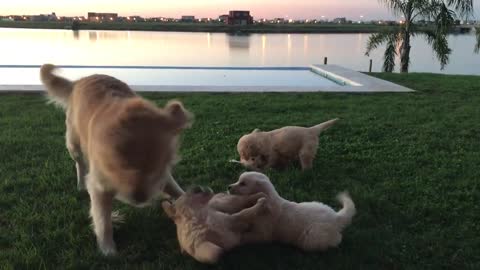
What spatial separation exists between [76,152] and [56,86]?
682 millimetres

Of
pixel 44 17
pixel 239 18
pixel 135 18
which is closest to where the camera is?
pixel 239 18

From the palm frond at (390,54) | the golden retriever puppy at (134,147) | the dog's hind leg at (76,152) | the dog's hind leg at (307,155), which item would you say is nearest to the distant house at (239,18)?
the palm frond at (390,54)

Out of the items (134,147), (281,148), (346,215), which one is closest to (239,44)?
(281,148)

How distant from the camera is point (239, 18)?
79.6m

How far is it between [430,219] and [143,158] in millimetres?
2702

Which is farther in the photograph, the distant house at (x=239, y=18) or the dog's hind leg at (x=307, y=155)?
the distant house at (x=239, y=18)

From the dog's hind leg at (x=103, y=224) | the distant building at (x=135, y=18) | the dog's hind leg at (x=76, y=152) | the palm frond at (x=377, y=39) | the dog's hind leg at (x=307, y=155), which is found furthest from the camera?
the distant building at (x=135, y=18)

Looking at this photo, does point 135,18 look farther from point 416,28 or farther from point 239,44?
point 416,28

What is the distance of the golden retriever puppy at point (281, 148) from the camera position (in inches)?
193

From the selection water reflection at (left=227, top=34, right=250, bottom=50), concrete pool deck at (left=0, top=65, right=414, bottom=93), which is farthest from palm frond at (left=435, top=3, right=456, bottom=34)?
water reflection at (left=227, top=34, right=250, bottom=50)

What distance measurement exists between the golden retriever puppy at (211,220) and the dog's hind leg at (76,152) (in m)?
1.36

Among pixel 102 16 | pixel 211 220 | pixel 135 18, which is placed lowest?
pixel 211 220

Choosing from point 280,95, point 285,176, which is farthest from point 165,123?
point 280,95

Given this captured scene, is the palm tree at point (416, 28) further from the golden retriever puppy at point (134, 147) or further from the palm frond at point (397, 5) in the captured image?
the golden retriever puppy at point (134, 147)
